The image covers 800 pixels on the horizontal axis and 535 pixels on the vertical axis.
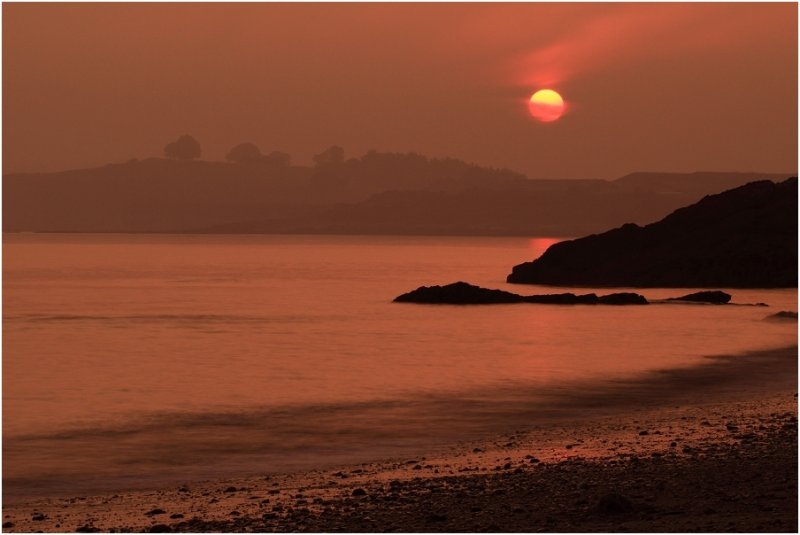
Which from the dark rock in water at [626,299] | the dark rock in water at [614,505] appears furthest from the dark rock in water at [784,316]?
the dark rock in water at [614,505]

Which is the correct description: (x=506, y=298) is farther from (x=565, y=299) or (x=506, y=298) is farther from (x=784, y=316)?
(x=784, y=316)

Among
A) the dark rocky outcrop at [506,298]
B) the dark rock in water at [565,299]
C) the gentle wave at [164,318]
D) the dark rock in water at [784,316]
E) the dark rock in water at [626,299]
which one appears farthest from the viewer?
the dark rock in water at [565,299]

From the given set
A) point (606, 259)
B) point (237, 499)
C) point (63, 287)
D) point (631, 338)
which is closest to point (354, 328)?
point (631, 338)

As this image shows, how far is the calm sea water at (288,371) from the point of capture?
21844mm

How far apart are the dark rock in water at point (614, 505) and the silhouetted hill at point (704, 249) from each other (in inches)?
2765

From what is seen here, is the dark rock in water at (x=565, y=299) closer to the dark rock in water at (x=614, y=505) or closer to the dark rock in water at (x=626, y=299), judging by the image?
the dark rock in water at (x=626, y=299)

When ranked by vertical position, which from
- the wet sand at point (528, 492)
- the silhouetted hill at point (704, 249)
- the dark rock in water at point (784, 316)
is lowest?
the wet sand at point (528, 492)

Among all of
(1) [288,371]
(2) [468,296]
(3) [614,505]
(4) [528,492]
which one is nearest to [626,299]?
(2) [468,296]

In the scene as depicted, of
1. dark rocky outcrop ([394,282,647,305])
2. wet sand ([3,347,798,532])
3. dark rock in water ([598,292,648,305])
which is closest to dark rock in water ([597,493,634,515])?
wet sand ([3,347,798,532])

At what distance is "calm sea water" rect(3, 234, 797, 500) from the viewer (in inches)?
860

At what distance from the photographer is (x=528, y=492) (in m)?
15.4

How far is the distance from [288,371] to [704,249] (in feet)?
172

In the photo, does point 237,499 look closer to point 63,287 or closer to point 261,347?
point 261,347

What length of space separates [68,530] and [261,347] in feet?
107
